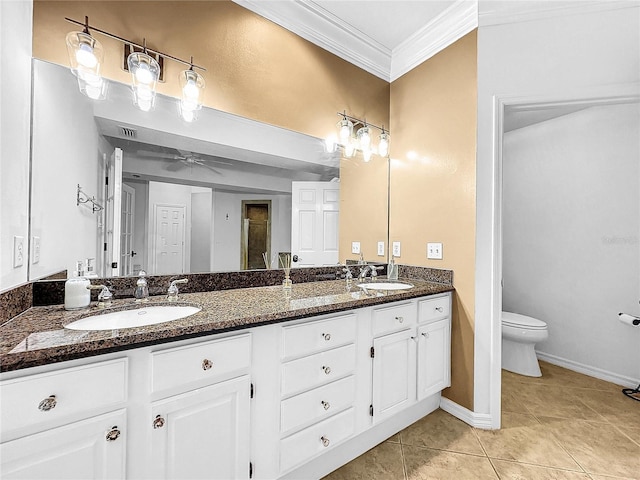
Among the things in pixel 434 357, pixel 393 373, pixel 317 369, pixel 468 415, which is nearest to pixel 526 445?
Answer: pixel 468 415

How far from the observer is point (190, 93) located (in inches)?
65.2

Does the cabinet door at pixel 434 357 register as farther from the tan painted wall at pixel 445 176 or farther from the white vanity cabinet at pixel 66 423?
the white vanity cabinet at pixel 66 423

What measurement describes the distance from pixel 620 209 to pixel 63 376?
12.4 feet

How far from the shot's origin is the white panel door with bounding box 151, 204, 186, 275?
1.62 metres

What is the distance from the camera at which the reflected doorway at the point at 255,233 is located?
74.9 inches

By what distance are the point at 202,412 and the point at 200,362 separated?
0.18m

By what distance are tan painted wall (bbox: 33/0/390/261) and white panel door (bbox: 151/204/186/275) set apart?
25.3 inches

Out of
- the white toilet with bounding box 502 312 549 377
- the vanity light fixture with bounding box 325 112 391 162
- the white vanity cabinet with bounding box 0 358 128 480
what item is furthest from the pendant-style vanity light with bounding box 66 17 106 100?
the white toilet with bounding box 502 312 549 377

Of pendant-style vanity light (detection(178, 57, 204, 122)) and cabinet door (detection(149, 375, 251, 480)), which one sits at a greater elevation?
pendant-style vanity light (detection(178, 57, 204, 122))

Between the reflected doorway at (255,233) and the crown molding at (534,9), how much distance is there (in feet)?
6.17

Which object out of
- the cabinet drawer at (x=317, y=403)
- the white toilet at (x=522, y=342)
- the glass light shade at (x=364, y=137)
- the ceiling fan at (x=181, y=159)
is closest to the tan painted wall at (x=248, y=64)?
the glass light shade at (x=364, y=137)

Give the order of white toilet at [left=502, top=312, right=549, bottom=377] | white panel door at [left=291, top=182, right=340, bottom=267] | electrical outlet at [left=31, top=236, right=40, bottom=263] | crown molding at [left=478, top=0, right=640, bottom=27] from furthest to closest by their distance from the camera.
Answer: white toilet at [left=502, top=312, right=549, bottom=377] → white panel door at [left=291, top=182, right=340, bottom=267] → crown molding at [left=478, top=0, right=640, bottom=27] → electrical outlet at [left=31, top=236, right=40, bottom=263]

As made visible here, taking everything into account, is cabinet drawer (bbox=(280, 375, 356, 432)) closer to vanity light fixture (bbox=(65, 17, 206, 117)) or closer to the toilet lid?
vanity light fixture (bbox=(65, 17, 206, 117))

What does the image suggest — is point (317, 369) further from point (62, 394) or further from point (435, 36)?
point (435, 36)
